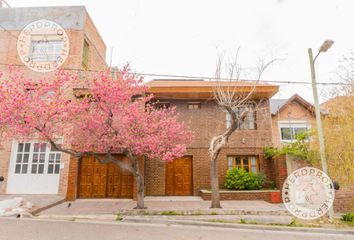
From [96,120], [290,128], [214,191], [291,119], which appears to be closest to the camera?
[96,120]

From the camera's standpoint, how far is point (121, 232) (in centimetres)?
584

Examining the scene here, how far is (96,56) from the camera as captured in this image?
50.2 ft

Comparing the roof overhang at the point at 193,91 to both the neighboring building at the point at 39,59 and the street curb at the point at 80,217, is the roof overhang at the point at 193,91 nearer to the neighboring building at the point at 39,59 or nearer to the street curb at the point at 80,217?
the neighboring building at the point at 39,59

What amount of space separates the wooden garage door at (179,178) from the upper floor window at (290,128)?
760cm

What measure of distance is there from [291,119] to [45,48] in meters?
16.9

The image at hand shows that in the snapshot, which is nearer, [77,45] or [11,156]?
[11,156]

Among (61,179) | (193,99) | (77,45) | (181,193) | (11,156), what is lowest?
(181,193)

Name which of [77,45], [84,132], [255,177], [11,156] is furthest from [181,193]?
[77,45]

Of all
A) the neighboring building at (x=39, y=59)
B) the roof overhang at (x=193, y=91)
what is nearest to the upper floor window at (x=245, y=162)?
the roof overhang at (x=193, y=91)

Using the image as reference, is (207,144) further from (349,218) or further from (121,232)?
(121,232)

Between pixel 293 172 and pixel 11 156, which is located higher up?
pixel 11 156

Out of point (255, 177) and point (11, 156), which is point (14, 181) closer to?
point (11, 156)

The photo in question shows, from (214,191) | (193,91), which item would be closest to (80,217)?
(214,191)

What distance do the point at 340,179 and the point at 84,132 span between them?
30.6ft
